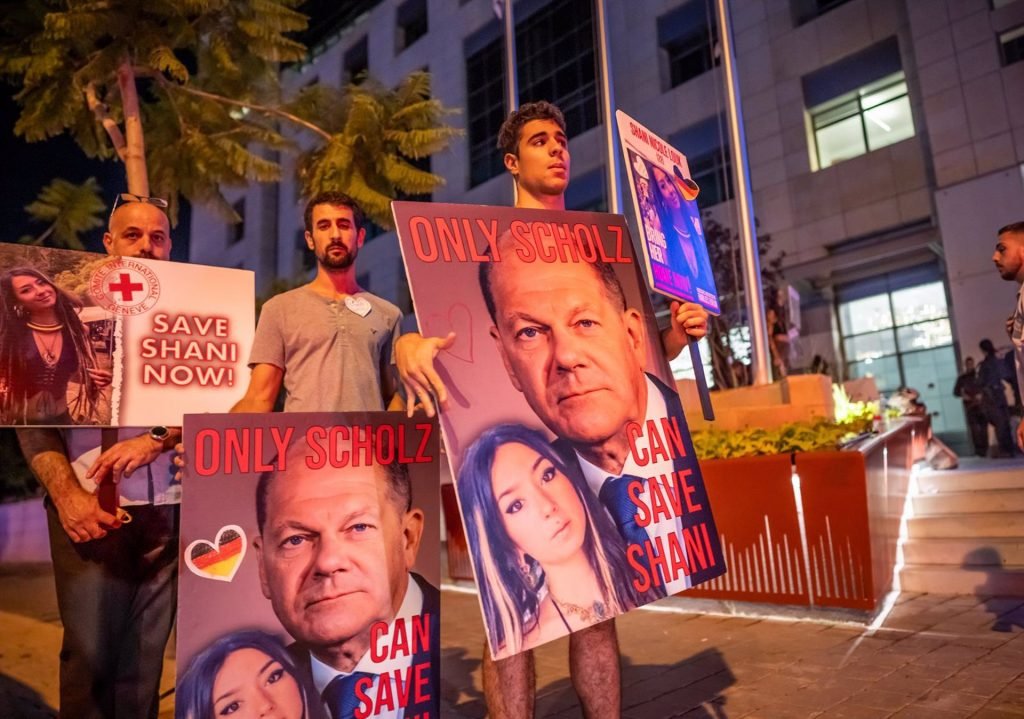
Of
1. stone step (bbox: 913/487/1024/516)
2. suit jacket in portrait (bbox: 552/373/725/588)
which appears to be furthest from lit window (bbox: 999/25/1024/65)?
suit jacket in portrait (bbox: 552/373/725/588)

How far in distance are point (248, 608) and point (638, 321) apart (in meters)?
1.53

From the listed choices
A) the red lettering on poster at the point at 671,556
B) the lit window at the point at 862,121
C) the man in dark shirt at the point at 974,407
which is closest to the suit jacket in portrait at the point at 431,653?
the red lettering on poster at the point at 671,556

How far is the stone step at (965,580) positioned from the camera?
17.9ft

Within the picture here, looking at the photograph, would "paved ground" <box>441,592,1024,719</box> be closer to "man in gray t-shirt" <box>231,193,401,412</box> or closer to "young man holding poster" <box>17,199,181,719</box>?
"young man holding poster" <box>17,199,181,719</box>

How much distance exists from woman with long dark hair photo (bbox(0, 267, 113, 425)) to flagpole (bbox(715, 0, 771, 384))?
808 centimetres

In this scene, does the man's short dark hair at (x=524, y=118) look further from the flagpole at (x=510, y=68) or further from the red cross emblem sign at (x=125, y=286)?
the flagpole at (x=510, y=68)

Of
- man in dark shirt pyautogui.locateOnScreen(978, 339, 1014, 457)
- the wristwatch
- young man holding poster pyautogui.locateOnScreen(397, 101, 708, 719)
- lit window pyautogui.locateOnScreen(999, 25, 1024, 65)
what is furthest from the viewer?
lit window pyautogui.locateOnScreen(999, 25, 1024, 65)

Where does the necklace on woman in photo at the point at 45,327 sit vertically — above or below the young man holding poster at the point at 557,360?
above

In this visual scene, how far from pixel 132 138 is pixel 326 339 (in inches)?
245

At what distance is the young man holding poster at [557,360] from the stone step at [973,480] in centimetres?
650

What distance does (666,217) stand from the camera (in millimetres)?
2336

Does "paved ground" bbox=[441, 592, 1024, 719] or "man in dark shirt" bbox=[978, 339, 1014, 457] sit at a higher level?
"man in dark shirt" bbox=[978, 339, 1014, 457]

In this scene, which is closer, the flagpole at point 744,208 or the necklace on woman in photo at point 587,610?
the necklace on woman in photo at point 587,610

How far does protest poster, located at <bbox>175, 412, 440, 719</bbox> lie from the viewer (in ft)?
6.28
